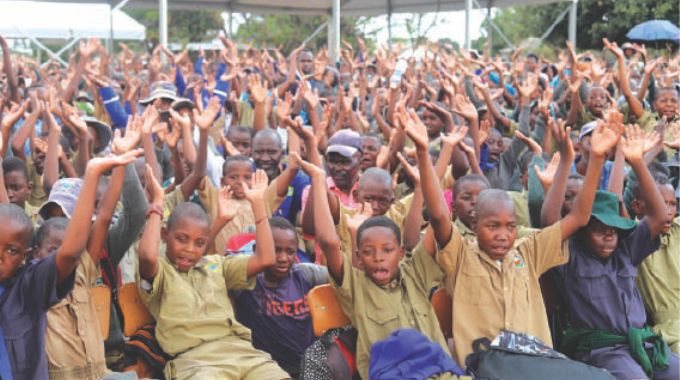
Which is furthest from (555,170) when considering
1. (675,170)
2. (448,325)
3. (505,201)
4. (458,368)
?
(675,170)

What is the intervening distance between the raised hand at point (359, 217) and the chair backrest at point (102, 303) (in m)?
1.16

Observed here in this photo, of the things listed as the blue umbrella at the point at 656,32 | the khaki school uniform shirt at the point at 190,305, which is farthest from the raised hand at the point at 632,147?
the blue umbrella at the point at 656,32

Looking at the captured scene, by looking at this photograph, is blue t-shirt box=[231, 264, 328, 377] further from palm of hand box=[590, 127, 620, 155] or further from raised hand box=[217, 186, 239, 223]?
palm of hand box=[590, 127, 620, 155]

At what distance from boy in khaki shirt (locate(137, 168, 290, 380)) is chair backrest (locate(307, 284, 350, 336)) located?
246 millimetres

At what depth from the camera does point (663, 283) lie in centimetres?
426

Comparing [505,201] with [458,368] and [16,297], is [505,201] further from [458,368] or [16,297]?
[16,297]

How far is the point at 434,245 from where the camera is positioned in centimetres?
380

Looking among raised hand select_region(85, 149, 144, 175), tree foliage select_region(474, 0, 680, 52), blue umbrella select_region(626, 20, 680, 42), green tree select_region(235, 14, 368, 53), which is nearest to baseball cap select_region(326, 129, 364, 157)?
raised hand select_region(85, 149, 144, 175)

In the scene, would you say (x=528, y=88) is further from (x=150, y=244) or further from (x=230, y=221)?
(x=150, y=244)

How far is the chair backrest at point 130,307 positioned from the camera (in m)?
3.73

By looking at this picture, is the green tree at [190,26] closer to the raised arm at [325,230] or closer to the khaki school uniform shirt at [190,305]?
the raised arm at [325,230]

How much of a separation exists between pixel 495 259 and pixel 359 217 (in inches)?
28.9

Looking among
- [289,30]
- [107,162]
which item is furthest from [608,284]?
[289,30]

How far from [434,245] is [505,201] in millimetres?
365
